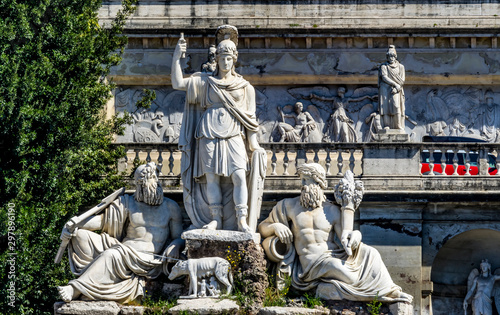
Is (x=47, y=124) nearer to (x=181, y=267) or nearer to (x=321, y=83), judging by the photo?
(x=181, y=267)

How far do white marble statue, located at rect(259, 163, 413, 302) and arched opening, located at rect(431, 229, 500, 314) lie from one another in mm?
5892

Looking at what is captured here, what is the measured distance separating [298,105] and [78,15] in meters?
8.97

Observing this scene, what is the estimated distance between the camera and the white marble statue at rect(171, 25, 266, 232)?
20.8 meters

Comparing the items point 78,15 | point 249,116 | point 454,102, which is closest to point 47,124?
point 78,15

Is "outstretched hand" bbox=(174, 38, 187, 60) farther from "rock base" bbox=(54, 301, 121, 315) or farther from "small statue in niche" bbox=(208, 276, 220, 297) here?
"rock base" bbox=(54, 301, 121, 315)

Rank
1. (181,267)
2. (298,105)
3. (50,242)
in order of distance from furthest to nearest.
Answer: (298,105) < (50,242) < (181,267)

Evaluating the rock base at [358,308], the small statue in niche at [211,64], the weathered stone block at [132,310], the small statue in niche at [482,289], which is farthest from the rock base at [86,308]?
the small statue in niche at [482,289]

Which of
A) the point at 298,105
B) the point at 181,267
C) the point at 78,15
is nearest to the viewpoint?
the point at 181,267

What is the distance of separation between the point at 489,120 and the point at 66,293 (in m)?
16.4

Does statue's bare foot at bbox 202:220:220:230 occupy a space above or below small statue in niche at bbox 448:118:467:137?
below

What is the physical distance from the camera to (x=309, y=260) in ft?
67.8

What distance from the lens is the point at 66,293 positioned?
65.5 ft

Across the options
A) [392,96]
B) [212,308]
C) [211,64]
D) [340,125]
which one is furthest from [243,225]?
[340,125]

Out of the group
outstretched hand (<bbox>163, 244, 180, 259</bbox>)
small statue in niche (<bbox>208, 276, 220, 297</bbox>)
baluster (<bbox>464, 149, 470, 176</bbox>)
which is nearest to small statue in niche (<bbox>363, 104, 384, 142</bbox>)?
baluster (<bbox>464, 149, 470, 176</bbox>)
